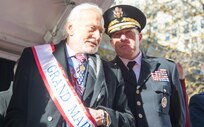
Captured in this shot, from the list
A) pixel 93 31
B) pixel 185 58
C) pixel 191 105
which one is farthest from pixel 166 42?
pixel 93 31

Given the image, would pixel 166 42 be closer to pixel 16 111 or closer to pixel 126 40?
pixel 126 40

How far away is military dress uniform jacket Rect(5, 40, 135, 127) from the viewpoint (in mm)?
2094

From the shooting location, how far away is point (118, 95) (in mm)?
2299

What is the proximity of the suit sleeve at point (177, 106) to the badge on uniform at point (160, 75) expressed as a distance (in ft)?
0.24

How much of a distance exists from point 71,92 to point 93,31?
0.39 metres

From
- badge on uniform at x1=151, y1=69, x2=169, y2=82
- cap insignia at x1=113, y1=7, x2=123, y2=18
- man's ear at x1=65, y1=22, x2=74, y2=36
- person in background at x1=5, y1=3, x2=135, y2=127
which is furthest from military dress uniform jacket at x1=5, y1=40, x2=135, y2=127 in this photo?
cap insignia at x1=113, y1=7, x2=123, y2=18

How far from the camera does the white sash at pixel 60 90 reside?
6.91 feet

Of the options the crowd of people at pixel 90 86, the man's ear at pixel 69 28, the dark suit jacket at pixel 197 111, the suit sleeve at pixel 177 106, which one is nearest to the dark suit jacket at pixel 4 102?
the crowd of people at pixel 90 86

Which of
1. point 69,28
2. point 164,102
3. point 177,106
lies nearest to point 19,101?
point 69,28

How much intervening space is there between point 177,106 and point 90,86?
32.6 inches

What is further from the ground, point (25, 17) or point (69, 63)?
point (25, 17)

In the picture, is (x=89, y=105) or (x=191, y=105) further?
(x=191, y=105)

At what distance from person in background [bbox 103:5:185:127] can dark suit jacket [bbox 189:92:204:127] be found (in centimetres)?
7

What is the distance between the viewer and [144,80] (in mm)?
2654
